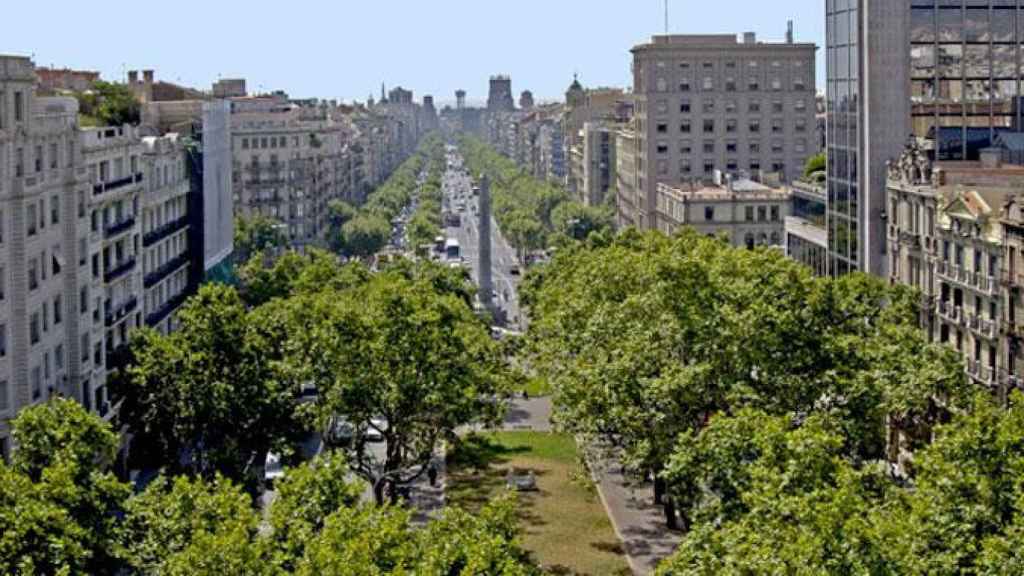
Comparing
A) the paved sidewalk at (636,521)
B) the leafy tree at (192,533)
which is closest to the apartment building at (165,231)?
the paved sidewalk at (636,521)

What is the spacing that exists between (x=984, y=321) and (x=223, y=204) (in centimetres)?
7216

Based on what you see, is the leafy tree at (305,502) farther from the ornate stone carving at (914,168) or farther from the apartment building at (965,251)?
the ornate stone carving at (914,168)

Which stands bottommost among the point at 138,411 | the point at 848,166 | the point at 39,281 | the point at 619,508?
the point at 619,508

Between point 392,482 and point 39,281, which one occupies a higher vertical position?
point 39,281

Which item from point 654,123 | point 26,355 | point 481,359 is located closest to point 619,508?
point 481,359

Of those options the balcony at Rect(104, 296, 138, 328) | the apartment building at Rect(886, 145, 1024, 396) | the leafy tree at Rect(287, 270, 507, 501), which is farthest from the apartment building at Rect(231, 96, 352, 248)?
the leafy tree at Rect(287, 270, 507, 501)

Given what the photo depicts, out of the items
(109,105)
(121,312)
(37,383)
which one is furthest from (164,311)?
(37,383)

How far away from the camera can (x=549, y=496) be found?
251ft

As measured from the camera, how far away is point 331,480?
4281cm

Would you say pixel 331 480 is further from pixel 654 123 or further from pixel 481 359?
pixel 654 123

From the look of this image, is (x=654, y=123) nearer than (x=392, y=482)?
No

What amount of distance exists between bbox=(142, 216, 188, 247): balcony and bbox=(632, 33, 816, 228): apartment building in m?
78.3

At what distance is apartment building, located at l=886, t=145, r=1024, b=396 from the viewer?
72500 mm

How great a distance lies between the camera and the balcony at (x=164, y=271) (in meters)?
93.9
